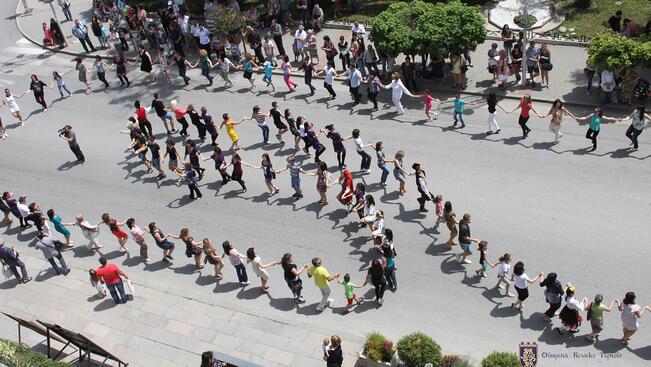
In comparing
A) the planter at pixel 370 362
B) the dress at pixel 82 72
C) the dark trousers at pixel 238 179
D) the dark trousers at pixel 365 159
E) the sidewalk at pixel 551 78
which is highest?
the dress at pixel 82 72

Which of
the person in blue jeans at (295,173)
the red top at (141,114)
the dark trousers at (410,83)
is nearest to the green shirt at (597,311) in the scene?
the person in blue jeans at (295,173)

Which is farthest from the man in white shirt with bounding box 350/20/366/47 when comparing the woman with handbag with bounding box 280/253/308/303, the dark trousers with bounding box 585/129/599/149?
the woman with handbag with bounding box 280/253/308/303

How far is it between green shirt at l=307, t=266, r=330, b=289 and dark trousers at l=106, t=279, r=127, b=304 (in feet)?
14.9

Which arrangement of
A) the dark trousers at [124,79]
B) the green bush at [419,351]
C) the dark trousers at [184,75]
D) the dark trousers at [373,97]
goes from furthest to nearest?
1. the dark trousers at [124,79]
2. the dark trousers at [184,75]
3. the dark trousers at [373,97]
4. the green bush at [419,351]

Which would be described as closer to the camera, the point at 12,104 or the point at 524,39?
the point at 524,39

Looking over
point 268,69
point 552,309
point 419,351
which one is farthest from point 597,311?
point 268,69

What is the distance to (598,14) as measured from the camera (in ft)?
89.6

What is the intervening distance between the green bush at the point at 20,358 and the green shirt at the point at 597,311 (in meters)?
9.92

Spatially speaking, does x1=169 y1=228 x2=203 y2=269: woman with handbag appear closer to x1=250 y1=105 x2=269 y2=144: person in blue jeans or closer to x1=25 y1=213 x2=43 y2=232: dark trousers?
x1=25 y1=213 x2=43 y2=232: dark trousers

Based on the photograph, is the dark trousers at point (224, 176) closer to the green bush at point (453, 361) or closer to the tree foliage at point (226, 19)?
the tree foliage at point (226, 19)

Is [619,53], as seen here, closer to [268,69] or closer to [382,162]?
[382,162]

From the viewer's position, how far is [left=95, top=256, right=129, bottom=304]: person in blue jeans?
16703 millimetres

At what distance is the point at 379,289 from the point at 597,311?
14.6 feet

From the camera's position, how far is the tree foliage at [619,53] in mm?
21531
